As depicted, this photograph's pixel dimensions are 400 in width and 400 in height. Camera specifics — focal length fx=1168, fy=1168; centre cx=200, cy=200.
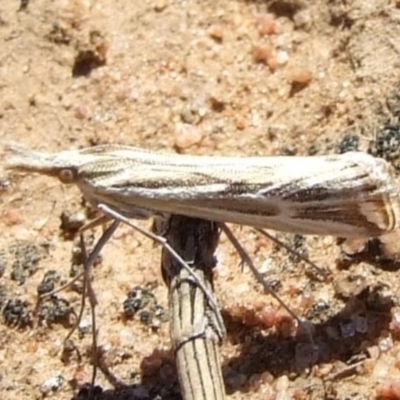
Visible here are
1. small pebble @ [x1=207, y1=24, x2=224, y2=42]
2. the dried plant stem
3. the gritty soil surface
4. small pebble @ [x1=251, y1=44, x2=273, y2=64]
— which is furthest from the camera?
small pebble @ [x1=207, y1=24, x2=224, y2=42]

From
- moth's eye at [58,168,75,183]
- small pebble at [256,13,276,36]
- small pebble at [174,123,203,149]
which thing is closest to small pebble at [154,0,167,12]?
small pebble at [256,13,276,36]

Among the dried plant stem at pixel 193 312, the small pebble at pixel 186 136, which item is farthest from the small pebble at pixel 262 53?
the dried plant stem at pixel 193 312

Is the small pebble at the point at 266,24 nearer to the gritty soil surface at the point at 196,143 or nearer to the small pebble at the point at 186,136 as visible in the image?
the gritty soil surface at the point at 196,143

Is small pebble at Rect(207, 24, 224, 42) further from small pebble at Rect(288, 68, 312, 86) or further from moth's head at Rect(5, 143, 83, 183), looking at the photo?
moth's head at Rect(5, 143, 83, 183)

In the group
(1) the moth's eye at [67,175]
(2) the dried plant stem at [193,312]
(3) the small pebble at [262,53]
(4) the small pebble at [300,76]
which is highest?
(3) the small pebble at [262,53]

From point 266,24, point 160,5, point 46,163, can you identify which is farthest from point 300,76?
point 46,163

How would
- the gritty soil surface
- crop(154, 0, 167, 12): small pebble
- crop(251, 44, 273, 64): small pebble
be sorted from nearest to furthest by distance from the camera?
the gritty soil surface
crop(251, 44, 273, 64): small pebble
crop(154, 0, 167, 12): small pebble

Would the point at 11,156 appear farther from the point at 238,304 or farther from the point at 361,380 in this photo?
the point at 361,380

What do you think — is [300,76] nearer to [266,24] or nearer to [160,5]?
[266,24]

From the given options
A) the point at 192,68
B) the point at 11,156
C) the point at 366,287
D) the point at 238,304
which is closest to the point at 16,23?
the point at 192,68
